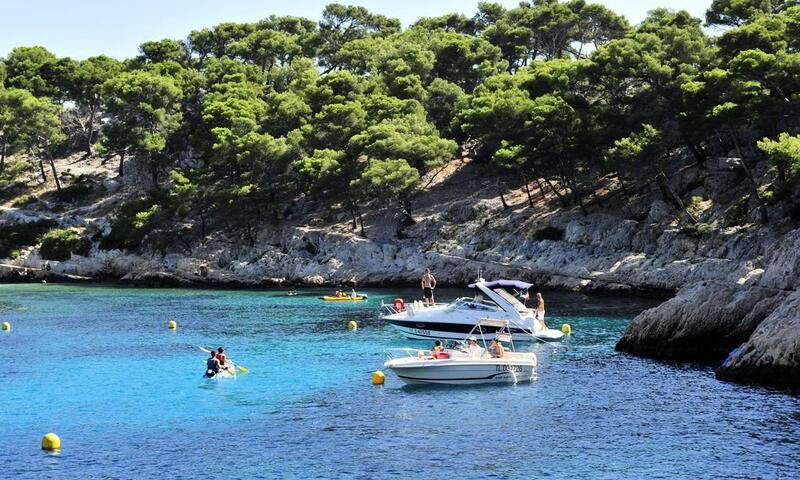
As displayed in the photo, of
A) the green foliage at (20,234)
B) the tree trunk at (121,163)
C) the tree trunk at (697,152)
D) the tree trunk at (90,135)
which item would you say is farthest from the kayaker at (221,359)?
the tree trunk at (90,135)

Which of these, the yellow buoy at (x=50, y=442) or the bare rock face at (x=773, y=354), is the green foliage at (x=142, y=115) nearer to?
the yellow buoy at (x=50, y=442)

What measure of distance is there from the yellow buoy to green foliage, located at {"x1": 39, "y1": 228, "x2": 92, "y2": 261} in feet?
251

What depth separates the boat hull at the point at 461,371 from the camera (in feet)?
126

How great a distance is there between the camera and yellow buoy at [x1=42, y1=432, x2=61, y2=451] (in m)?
28.6

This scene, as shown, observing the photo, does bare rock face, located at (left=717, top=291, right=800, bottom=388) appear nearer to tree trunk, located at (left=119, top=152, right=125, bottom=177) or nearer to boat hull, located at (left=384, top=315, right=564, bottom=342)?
boat hull, located at (left=384, top=315, right=564, bottom=342)

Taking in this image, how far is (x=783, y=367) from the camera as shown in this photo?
35.4 meters

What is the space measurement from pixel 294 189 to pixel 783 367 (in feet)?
248

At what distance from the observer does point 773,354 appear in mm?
35969

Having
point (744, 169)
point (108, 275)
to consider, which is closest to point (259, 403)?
point (744, 169)

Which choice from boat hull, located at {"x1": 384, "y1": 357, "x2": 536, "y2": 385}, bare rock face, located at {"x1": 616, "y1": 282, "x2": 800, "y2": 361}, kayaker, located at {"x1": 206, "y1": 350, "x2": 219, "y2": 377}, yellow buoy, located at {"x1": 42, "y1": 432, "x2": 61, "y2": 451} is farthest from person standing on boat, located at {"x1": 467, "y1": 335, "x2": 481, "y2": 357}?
yellow buoy, located at {"x1": 42, "y1": 432, "x2": 61, "y2": 451}

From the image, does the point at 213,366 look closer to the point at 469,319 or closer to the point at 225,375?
the point at 225,375

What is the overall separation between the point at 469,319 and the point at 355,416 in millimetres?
18994

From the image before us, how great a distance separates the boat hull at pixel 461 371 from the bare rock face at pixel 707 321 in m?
8.42

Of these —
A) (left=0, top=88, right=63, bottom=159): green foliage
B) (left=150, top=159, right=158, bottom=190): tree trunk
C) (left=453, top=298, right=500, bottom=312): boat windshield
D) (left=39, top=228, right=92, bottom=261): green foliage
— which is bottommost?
(left=453, top=298, right=500, bottom=312): boat windshield
